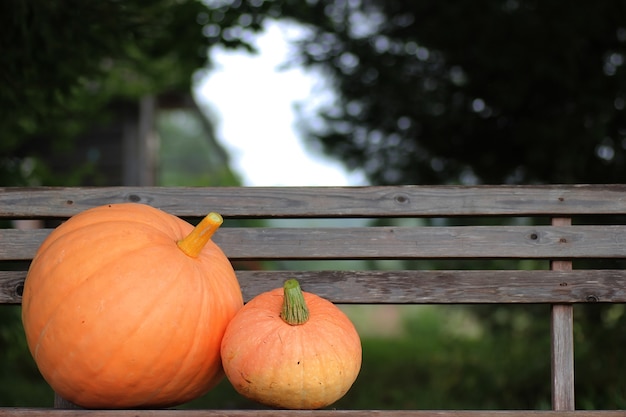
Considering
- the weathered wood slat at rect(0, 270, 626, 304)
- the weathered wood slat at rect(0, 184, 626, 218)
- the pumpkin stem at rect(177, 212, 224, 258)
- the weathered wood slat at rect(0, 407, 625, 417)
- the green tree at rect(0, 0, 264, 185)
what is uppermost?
the green tree at rect(0, 0, 264, 185)

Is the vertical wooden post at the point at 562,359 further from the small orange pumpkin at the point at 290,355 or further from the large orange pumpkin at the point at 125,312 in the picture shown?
the large orange pumpkin at the point at 125,312

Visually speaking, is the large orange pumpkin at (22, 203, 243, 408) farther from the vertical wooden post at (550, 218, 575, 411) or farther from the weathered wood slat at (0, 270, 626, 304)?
the vertical wooden post at (550, 218, 575, 411)

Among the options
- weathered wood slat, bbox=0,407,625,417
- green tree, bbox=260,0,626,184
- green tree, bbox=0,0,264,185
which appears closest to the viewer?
weathered wood slat, bbox=0,407,625,417

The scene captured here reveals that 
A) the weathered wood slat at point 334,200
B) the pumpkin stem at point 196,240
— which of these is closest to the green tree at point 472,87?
the weathered wood slat at point 334,200

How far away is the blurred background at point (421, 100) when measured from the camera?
171 inches

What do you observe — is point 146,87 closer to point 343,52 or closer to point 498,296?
point 343,52

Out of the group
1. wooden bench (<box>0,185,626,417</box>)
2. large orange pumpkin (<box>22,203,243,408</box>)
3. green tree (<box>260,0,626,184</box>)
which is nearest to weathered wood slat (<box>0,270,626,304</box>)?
wooden bench (<box>0,185,626,417</box>)

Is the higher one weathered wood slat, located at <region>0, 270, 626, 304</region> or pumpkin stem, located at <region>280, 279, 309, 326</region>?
weathered wood slat, located at <region>0, 270, 626, 304</region>

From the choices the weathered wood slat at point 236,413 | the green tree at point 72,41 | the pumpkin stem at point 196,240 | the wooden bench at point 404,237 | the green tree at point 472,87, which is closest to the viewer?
the weathered wood slat at point 236,413

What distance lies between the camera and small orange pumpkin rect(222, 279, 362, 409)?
6.52 ft

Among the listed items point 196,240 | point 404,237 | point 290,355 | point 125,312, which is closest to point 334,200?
point 404,237

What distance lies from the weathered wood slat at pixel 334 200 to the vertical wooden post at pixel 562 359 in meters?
0.36

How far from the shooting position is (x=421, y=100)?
225 inches

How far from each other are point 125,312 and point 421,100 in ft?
13.4
